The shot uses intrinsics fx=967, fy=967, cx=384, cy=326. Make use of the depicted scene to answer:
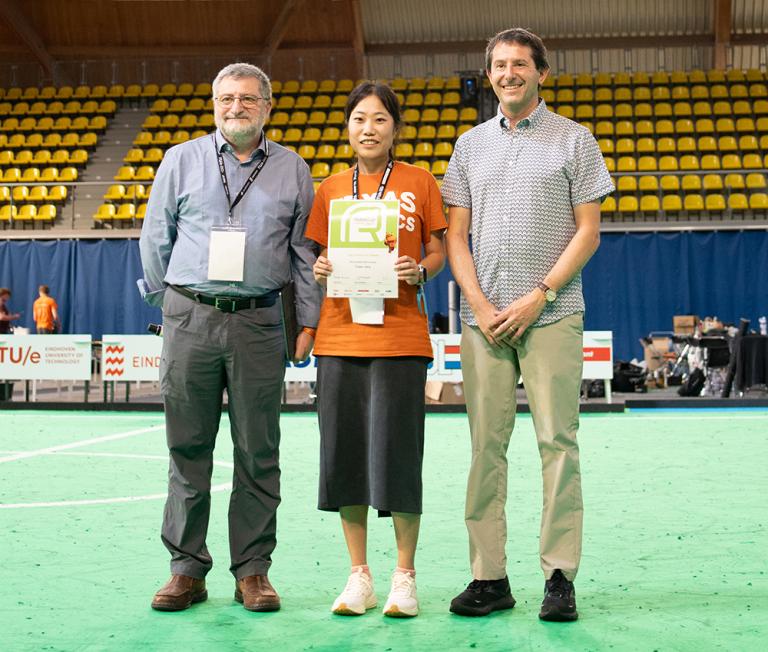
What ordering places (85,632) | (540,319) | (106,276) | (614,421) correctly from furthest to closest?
(106,276) < (614,421) < (540,319) < (85,632)

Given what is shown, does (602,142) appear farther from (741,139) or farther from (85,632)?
(85,632)

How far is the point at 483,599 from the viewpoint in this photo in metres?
3.36

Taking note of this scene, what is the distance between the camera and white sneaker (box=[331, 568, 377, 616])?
10.9 ft

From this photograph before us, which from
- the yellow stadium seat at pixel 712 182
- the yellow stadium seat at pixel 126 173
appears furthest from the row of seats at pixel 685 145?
the yellow stadium seat at pixel 126 173

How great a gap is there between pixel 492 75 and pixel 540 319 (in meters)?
0.90

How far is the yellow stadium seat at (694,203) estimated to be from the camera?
1859 centimetres

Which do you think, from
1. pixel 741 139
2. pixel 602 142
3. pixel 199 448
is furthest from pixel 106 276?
pixel 199 448

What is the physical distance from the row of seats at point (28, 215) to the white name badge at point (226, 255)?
1752cm

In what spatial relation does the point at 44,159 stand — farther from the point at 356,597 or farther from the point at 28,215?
the point at 356,597

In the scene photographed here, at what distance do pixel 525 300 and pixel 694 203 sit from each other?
1644 centimetres

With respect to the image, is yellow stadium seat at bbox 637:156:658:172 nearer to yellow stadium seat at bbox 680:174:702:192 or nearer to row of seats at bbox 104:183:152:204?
yellow stadium seat at bbox 680:174:702:192

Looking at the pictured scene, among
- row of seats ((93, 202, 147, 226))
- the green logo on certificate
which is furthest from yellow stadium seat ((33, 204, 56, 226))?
the green logo on certificate

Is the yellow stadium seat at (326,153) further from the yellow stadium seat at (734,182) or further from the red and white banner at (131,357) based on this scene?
the red and white banner at (131,357)

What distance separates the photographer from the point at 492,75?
3.48 m
